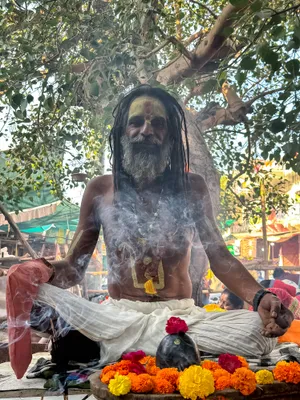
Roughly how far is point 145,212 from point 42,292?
0.92m

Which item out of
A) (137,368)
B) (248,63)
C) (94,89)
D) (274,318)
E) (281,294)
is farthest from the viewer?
(281,294)

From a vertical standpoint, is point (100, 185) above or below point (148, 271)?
above

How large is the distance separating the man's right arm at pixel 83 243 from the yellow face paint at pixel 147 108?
0.56m

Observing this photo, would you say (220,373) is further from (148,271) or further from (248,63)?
(248,63)

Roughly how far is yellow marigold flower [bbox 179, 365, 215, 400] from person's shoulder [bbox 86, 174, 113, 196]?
1.68 metres

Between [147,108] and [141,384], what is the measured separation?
194 cm

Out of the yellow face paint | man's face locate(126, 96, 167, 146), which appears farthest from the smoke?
the yellow face paint

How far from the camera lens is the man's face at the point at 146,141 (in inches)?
130

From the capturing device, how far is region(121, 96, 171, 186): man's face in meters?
3.29

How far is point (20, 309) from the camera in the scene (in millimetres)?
2691

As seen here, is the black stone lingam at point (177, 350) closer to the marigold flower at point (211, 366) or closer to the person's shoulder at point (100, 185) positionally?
the marigold flower at point (211, 366)

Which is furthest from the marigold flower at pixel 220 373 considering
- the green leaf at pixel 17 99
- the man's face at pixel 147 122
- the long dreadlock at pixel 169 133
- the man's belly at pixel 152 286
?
the green leaf at pixel 17 99

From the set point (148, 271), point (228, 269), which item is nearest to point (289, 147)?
point (228, 269)

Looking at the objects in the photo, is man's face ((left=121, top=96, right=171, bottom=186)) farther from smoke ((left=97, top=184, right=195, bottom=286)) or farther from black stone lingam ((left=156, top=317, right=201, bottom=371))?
black stone lingam ((left=156, top=317, right=201, bottom=371))
